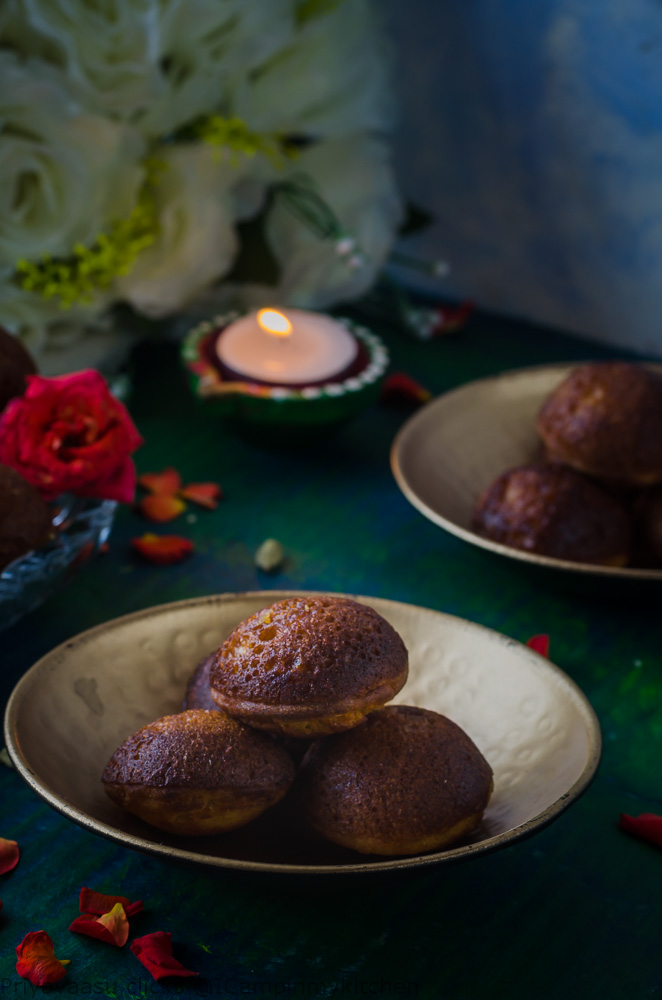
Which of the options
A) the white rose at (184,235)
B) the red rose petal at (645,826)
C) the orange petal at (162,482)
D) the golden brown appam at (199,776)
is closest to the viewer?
the golden brown appam at (199,776)

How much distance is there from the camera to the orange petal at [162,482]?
878 mm

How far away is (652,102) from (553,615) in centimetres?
67

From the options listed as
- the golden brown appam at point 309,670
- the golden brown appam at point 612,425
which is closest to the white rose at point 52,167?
the golden brown appam at point 612,425

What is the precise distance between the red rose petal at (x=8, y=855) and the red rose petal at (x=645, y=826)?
0.33 metres

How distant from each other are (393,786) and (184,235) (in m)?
0.72

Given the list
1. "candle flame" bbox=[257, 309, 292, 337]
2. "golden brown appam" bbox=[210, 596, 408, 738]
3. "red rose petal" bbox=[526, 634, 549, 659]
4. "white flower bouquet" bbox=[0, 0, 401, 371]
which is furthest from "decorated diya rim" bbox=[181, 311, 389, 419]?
"golden brown appam" bbox=[210, 596, 408, 738]

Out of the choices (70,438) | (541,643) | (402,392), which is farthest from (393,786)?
(402,392)

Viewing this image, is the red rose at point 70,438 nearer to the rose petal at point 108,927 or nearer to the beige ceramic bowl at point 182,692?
the beige ceramic bowl at point 182,692

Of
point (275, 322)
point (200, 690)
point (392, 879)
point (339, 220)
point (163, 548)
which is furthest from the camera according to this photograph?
point (339, 220)

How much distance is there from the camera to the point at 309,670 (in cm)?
44

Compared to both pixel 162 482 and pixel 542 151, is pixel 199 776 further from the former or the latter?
pixel 542 151

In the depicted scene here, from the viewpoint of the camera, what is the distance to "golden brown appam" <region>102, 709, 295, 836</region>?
1.41ft

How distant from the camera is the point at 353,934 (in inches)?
18.6

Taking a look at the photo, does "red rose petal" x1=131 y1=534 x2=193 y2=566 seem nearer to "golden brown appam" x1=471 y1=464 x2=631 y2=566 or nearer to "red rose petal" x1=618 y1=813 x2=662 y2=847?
"golden brown appam" x1=471 y1=464 x2=631 y2=566
